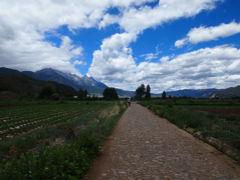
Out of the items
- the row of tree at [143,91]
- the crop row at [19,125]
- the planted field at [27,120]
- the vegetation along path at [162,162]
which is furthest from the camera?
the row of tree at [143,91]

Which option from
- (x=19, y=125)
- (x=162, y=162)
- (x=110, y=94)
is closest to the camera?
(x=162, y=162)

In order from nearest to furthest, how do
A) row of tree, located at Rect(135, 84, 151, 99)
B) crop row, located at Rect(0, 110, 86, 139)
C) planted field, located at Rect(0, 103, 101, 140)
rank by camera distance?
crop row, located at Rect(0, 110, 86, 139)
planted field, located at Rect(0, 103, 101, 140)
row of tree, located at Rect(135, 84, 151, 99)

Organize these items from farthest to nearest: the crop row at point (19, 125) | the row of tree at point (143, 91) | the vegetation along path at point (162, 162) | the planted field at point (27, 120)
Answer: the row of tree at point (143, 91) < the planted field at point (27, 120) < the crop row at point (19, 125) < the vegetation along path at point (162, 162)

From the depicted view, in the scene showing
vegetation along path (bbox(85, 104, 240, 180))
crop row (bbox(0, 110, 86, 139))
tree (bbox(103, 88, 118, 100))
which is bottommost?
crop row (bbox(0, 110, 86, 139))

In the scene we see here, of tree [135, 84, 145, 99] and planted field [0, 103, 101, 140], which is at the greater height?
tree [135, 84, 145, 99]

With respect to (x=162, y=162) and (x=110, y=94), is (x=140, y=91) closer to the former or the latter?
(x=110, y=94)

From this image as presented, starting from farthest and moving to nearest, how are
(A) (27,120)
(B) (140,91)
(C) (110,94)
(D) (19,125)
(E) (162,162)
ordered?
1. (B) (140,91)
2. (C) (110,94)
3. (A) (27,120)
4. (D) (19,125)
5. (E) (162,162)

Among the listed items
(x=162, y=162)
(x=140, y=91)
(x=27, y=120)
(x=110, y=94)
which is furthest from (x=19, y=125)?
(x=140, y=91)

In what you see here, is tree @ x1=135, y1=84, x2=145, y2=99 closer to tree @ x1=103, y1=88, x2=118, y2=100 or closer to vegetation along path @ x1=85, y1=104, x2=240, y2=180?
tree @ x1=103, y1=88, x2=118, y2=100

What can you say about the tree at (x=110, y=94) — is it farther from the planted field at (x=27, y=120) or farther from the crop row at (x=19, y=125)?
the crop row at (x=19, y=125)

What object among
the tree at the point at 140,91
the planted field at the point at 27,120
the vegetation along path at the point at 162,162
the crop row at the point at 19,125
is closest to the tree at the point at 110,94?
the tree at the point at 140,91

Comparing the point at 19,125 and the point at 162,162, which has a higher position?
the point at 162,162

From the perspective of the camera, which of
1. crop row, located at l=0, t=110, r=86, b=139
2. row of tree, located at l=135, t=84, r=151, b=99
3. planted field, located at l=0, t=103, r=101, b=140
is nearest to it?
crop row, located at l=0, t=110, r=86, b=139

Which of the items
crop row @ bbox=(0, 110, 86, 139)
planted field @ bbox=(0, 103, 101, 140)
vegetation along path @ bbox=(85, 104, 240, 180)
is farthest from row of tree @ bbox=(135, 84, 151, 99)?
vegetation along path @ bbox=(85, 104, 240, 180)
